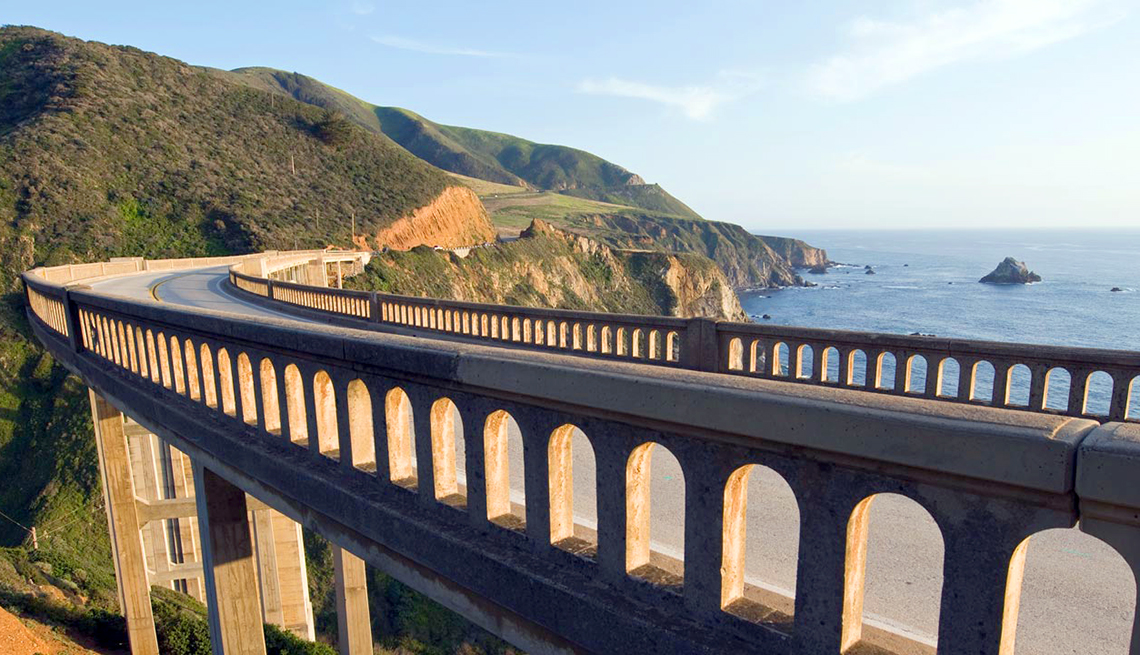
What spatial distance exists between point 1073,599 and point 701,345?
437cm

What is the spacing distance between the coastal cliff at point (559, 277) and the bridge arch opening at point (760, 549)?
132ft

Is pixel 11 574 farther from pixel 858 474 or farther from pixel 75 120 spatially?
pixel 75 120

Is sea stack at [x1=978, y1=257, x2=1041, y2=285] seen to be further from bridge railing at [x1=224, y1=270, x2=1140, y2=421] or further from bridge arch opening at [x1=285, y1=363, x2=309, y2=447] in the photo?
bridge arch opening at [x1=285, y1=363, x2=309, y2=447]

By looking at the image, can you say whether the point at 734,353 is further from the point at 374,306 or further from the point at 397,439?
the point at 374,306

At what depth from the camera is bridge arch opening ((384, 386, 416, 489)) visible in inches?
158

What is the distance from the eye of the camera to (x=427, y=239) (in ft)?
204

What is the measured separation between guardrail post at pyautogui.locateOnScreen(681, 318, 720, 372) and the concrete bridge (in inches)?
1.0

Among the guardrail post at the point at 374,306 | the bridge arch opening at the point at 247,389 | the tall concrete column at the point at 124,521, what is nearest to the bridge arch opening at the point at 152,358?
the bridge arch opening at the point at 247,389

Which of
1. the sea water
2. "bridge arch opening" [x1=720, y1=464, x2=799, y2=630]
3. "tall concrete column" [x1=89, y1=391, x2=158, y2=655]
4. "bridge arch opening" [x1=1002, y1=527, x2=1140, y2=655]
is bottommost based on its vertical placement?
the sea water

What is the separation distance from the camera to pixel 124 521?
45.6 ft

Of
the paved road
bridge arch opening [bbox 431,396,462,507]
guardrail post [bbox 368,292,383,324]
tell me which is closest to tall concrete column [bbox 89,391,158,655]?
guardrail post [bbox 368,292,383,324]

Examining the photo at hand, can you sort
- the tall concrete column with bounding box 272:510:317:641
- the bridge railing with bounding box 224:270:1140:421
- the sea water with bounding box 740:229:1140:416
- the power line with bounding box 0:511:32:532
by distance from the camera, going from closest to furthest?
the bridge railing with bounding box 224:270:1140:421 → the tall concrete column with bounding box 272:510:317:641 → the power line with bounding box 0:511:32:532 → the sea water with bounding box 740:229:1140:416

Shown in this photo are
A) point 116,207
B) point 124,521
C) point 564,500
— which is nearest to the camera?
point 564,500

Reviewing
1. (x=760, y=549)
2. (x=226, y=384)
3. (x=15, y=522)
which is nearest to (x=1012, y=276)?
(x=760, y=549)
